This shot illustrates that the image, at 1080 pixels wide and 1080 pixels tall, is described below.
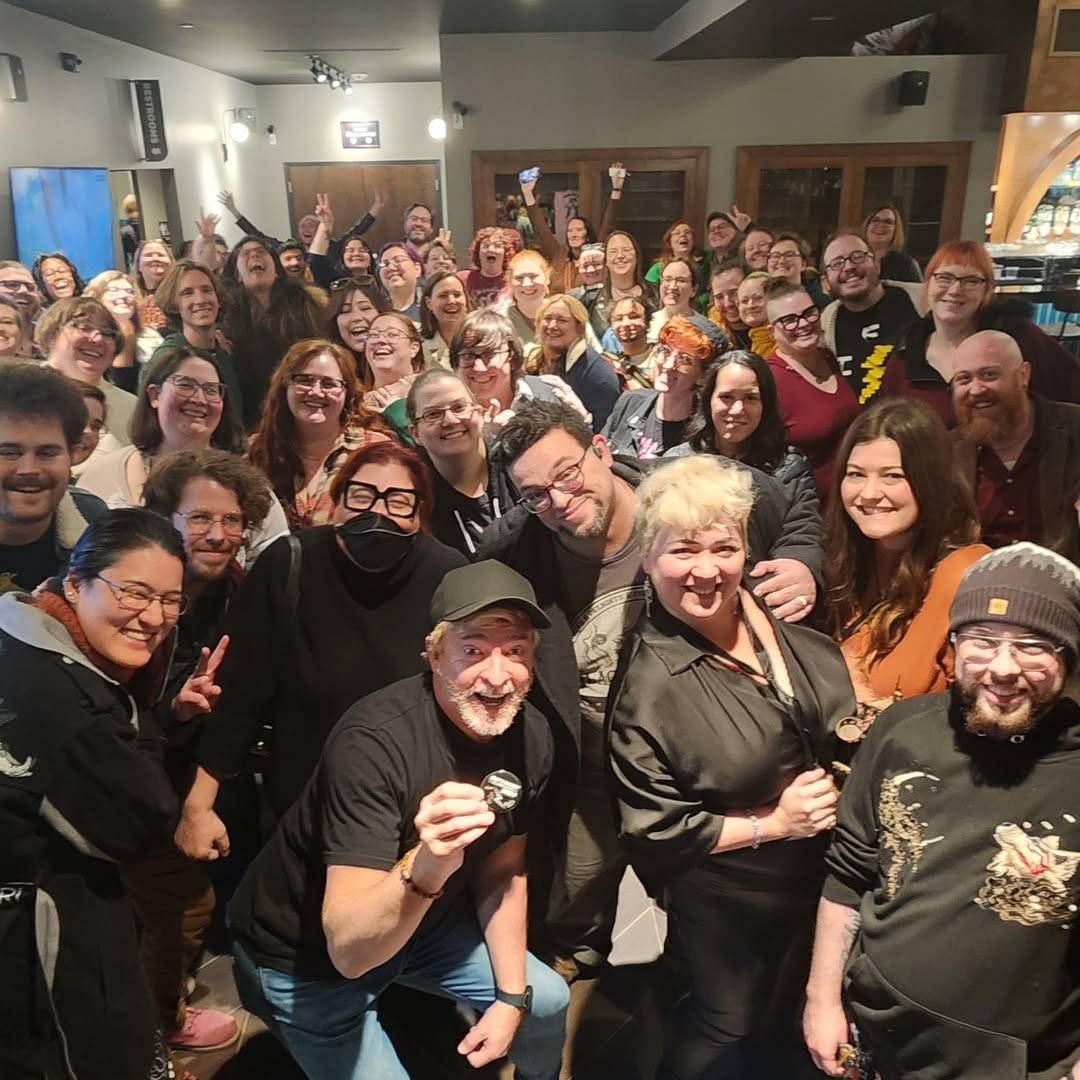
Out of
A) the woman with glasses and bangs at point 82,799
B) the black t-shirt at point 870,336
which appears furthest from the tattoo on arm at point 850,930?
the black t-shirt at point 870,336

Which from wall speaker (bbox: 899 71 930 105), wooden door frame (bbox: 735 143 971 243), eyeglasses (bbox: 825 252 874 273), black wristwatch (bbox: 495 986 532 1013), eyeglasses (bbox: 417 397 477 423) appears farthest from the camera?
wooden door frame (bbox: 735 143 971 243)

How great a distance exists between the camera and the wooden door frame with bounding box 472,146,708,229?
8.10 meters

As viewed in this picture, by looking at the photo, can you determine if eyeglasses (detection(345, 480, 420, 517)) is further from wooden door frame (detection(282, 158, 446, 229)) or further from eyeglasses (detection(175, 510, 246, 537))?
wooden door frame (detection(282, 158, 446, 229))

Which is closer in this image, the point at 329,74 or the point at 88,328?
the point at 88,328

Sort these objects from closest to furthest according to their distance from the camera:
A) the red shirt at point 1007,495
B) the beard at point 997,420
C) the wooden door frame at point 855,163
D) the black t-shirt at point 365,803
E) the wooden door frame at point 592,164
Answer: the black t-shirt at point 365,803 → the red shirt at point 1007,495 → the beard at point 997,420 → the wooden door frame at point 855,163 → the wooden door frame at point 592,164

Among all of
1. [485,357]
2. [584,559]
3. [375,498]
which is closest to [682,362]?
[485,357]

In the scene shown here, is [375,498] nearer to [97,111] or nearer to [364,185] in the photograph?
[97,111]

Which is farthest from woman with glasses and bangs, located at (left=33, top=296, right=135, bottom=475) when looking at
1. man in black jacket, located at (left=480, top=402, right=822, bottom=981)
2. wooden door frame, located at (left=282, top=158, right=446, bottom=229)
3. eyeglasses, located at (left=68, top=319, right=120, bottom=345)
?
wooden door frame, located at (left=282, top=158, right=446, bottom=229)

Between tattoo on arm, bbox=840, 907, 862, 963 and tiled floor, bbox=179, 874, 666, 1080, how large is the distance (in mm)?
831

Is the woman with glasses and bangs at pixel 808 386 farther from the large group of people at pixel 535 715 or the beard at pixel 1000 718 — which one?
the beard at pixel 1000 718

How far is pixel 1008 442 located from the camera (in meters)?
2.24

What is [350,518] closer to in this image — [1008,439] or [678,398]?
[678,398]

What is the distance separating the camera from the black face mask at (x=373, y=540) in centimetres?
182

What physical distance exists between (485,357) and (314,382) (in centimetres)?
68
